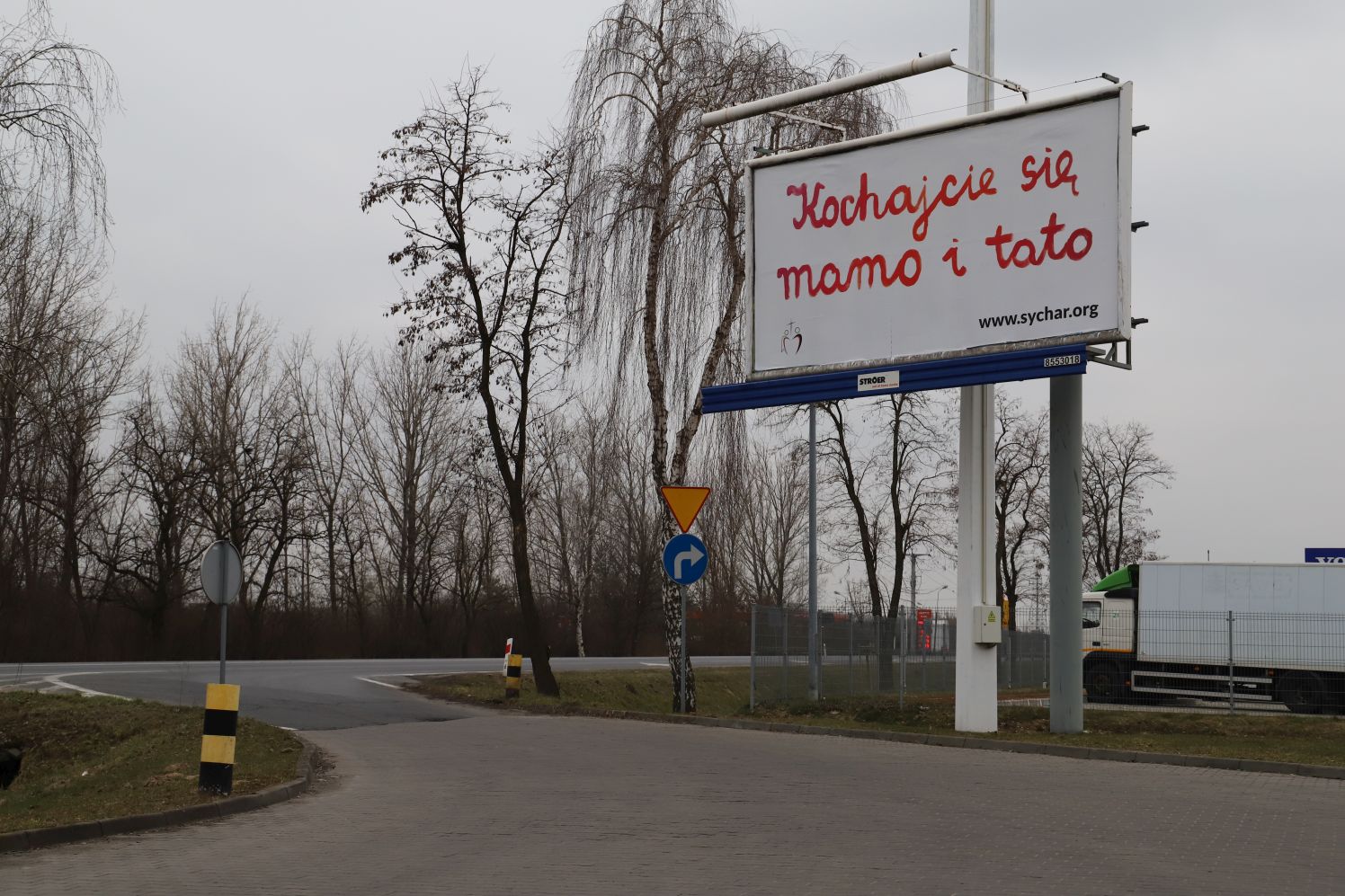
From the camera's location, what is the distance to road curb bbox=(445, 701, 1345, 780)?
626 inches

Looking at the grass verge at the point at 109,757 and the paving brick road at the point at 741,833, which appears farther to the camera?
the grass verge at the point at 109,757

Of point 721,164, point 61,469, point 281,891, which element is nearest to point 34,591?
point 61,469

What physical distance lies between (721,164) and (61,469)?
101 ft

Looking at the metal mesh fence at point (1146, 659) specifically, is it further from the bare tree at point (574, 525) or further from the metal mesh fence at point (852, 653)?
the bare tree at point (574, 525)

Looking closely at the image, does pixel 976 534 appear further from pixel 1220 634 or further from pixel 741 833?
pixel 1220 634

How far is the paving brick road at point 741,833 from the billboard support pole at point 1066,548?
3.28 metres

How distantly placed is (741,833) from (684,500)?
37.3ft

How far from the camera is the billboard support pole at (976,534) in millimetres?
19672

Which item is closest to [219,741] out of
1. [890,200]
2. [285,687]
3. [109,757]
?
[109,757]

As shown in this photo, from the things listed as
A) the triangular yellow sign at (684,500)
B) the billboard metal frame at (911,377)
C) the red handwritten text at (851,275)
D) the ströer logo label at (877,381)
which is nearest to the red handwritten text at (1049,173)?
the red handwritten text at (851,275)

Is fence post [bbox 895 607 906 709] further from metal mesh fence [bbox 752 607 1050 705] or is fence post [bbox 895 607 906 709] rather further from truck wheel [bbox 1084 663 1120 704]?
truck wheel [bbox 1084 663 1120 704]

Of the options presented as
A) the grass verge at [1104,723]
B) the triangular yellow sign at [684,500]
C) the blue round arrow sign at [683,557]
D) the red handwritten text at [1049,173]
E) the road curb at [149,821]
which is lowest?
the grass verge at [1104,723]

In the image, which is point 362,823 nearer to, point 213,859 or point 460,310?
point 213,859

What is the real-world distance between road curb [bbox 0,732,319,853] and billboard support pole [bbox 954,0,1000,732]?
9639mm
